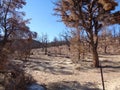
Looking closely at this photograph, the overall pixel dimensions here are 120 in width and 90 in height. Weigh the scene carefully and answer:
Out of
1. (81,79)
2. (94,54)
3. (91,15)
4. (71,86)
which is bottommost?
(71,86)

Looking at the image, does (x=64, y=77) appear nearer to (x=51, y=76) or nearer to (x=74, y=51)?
(x=51, y=76)

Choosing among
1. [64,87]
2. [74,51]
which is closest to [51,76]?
[64,87]

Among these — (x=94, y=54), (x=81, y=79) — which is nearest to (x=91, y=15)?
(x=94, y=54)

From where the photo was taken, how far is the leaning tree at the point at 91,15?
3069 centimetres

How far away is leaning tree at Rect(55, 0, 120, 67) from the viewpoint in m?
30.7

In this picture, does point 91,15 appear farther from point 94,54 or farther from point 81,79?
point 81,79

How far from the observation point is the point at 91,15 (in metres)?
31.3

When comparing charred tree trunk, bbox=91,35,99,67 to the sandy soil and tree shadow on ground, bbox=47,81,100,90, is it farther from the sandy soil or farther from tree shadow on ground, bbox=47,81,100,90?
tree shadow on ground, bbox=47,81,100,90

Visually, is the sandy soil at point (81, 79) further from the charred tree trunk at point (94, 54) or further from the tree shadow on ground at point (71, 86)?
the charred tree trunk at point (94, 54)

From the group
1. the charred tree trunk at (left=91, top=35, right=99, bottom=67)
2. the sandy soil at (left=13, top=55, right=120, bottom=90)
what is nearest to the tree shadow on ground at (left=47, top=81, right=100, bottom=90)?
the sandy soil at (left=13, top=55, right=120, bottom=90)

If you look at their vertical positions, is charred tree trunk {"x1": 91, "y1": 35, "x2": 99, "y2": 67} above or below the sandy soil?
above

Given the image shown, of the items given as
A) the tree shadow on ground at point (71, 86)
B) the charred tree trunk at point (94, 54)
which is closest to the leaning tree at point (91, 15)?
the charred tree trunk at point (94, 54)

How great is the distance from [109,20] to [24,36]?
41.6 ft

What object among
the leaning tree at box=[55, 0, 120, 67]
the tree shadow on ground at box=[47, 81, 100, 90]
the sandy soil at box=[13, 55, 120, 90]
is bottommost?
the tree shadow on ground at box=[47, 81, 100, 90]
